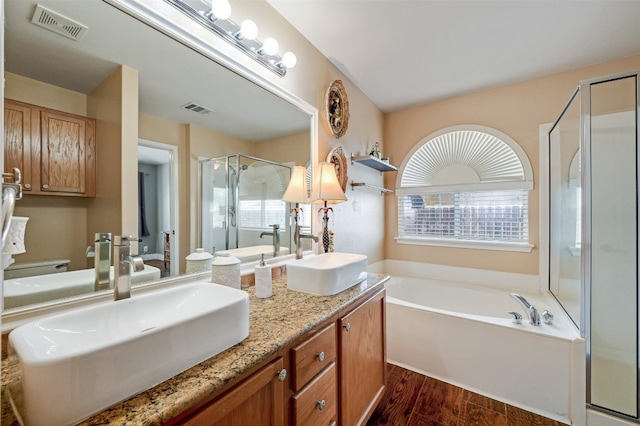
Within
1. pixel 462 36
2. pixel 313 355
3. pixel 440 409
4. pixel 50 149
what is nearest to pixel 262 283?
pixel 313 355

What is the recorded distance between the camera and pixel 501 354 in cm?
177

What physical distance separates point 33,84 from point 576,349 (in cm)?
278

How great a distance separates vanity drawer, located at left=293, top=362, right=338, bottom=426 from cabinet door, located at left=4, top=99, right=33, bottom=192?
1.09 metres

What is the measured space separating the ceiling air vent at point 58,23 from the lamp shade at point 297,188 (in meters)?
1.16

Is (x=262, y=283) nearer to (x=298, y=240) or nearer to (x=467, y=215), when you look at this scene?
(x=298, y=240)

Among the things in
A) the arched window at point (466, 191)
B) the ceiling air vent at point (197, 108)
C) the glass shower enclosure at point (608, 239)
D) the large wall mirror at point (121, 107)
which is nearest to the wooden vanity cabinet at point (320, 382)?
the large wall mirror at point (121, 107)

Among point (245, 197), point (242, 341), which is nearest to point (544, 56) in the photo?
point (245, 197)

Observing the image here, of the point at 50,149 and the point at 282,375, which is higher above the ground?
the point at 50,149

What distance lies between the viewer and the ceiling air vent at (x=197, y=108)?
1.25m

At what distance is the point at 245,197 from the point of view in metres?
1.53

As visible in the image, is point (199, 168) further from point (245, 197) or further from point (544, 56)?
point (544, 56)

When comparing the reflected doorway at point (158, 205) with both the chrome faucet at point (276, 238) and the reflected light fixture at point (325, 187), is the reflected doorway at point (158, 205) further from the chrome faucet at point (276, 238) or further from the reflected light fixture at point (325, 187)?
the reflected light fixture at point (325, 187)

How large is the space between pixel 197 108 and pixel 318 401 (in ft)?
4.55

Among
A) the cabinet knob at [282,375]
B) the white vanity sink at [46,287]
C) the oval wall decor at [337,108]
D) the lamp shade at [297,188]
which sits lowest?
the cabinet knob at [282,375]
